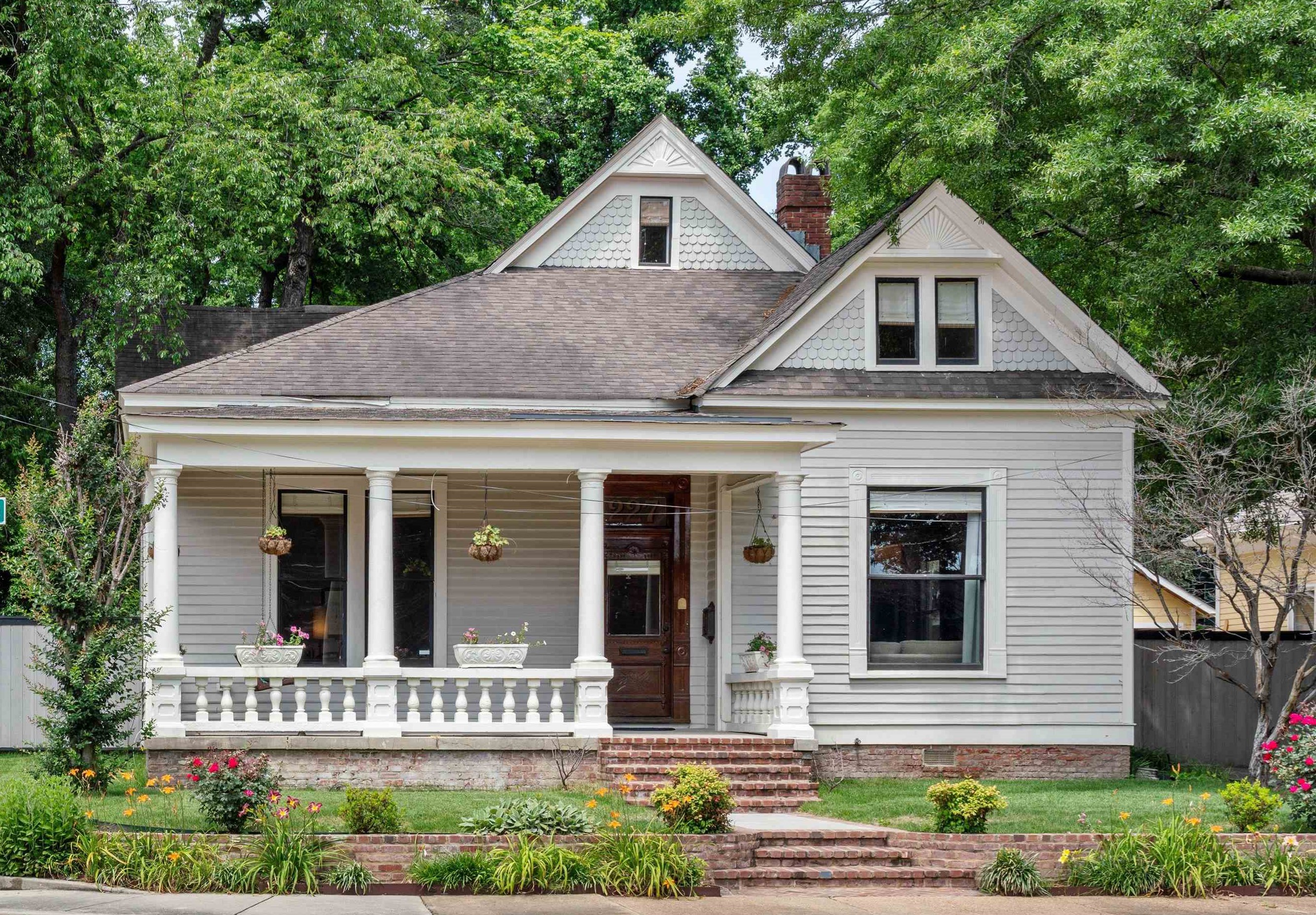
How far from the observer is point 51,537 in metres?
14.9

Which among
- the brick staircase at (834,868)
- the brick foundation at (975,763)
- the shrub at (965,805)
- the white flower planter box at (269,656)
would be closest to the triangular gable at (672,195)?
the white flower planter box at (269,656)

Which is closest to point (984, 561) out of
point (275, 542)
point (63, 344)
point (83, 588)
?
point (275, 542)

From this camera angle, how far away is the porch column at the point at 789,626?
16.5m

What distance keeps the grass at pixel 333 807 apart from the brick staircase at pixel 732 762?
2.16 feet

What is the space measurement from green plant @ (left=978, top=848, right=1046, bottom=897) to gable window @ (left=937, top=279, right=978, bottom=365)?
25.6 ft

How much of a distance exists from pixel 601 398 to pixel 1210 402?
711cm

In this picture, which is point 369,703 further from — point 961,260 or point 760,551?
point 961,260

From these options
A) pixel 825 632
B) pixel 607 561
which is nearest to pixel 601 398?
pixel 607 561

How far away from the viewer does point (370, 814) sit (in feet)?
40.1

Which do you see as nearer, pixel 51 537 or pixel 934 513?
pixel 51 537

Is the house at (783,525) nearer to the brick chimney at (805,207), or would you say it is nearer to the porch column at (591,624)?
the porch column at (591,624)

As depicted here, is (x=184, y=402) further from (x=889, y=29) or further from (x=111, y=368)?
(x=889, y=29)

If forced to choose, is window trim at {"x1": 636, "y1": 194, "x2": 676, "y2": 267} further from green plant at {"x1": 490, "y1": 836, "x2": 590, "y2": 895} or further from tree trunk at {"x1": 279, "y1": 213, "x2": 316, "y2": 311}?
green plant at {"x1": 490, "y1": 836, "x2": 590, "y2": 895}

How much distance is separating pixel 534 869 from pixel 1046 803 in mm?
5707
